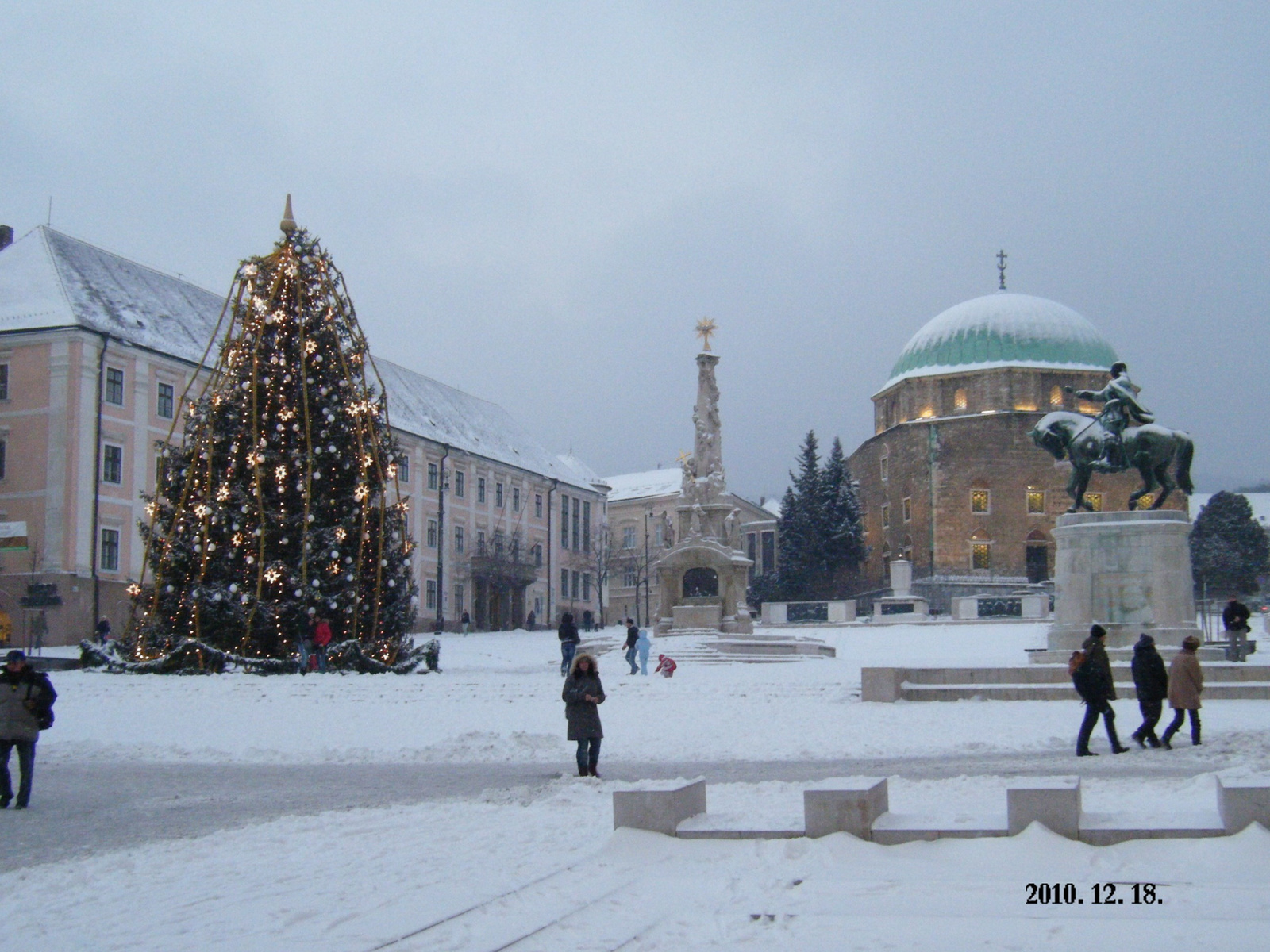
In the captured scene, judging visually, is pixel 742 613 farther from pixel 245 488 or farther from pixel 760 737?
pixel 760 737

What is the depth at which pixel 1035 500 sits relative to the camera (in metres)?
72.9

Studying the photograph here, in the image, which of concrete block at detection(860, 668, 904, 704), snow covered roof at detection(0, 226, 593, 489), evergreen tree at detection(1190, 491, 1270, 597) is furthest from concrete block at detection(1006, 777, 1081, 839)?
evergreen tree at detection(1190, 491, 1270, 597)

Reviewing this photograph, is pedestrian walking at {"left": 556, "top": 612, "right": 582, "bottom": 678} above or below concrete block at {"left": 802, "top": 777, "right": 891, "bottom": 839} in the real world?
above

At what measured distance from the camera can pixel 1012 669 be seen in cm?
2194

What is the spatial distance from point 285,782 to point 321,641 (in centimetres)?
1245

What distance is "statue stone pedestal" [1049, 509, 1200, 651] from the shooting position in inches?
913

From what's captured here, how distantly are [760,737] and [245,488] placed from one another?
548 inches

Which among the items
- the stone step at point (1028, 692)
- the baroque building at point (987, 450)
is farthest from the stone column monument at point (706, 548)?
the baroque building at point (987, 450)

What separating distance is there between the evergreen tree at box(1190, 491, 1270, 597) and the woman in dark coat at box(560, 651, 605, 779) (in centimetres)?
7074

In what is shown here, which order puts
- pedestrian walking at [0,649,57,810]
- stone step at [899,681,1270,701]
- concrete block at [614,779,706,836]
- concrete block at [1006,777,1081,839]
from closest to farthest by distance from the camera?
concrete block at [1006,777,1081,839] < concrete block at [614,779,706,836] < pedestrian walking at [0,649,57,810] < stone step at [899,681,1270,701]

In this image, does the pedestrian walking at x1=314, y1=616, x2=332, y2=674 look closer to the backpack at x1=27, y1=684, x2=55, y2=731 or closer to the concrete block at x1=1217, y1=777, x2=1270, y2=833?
the backpack at x1=27, y1=684, x2=55, y2=731

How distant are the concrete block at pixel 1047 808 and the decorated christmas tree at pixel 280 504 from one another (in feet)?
65.8

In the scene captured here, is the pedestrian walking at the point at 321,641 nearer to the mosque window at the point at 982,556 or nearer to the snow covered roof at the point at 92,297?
the snow covered roof at the point at 92,297

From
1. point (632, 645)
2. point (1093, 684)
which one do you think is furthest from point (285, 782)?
point (632, 645)
